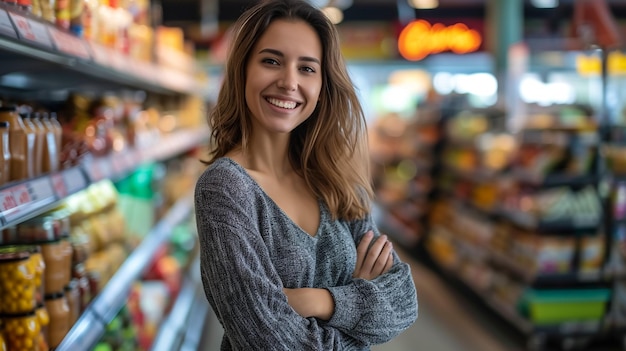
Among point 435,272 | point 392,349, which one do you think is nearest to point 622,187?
point 392,349

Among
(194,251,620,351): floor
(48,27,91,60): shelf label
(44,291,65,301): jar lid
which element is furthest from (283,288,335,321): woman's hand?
(194,251,620,351): floor

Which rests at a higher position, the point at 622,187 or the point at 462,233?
the point at 622,187

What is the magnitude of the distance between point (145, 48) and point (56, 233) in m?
1.83

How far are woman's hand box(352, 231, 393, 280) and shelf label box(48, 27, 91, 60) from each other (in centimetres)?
96

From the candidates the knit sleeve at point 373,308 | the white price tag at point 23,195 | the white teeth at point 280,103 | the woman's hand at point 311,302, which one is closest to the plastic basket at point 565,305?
the knit sleeve at point 373,308

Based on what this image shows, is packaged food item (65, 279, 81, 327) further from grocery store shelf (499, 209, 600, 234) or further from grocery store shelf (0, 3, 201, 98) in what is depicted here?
grocery store shelf (499, 209, 600, 234)

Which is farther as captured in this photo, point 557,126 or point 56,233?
point 557,126

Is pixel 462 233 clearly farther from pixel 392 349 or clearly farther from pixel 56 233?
pixel 56 233

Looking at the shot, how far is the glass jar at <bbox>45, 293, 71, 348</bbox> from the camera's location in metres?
1.90

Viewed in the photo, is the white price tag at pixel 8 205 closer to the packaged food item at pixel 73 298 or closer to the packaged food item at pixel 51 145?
the packaged food item at pixel 51 145

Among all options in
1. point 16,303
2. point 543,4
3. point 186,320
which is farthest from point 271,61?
point 543,4

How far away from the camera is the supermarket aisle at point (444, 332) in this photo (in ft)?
16.5

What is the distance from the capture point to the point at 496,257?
561cm

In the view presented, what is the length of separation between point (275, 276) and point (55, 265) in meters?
0.79
